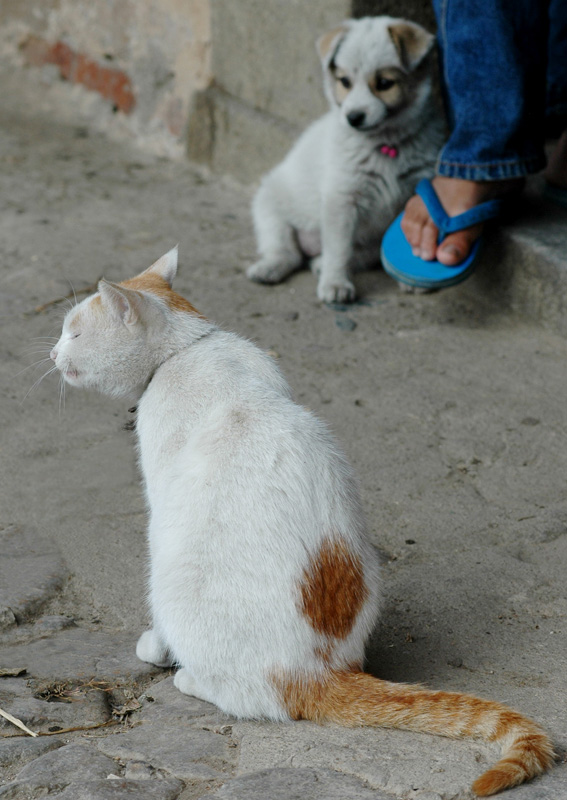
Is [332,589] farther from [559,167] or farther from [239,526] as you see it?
[559,167]

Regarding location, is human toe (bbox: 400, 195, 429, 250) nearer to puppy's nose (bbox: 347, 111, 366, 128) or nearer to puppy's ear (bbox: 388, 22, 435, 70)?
puppy's nose (bbox: 347, 111, 366, 128)

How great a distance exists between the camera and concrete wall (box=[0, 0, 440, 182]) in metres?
4.26

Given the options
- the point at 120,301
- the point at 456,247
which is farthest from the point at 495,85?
the point at 120,301

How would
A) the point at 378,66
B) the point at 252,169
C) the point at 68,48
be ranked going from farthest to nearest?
the point at 68,48 → the point at 252,169 → the point at 378,66

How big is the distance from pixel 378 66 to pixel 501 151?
2.07 ft

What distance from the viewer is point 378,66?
11.5 feet

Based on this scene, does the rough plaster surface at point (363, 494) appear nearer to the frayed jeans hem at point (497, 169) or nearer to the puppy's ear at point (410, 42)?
the frayed jeans hem at point (497, 169)

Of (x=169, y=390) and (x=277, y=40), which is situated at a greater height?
(x=277, y=40)

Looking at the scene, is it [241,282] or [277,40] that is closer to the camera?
[241,282]

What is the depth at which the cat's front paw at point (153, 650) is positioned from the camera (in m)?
1.81

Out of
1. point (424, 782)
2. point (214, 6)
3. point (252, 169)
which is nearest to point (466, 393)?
Result: point (424, 782)

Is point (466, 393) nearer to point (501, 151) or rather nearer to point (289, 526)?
point (501, 151)

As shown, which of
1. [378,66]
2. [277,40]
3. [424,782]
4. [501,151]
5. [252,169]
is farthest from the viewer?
[252,169]

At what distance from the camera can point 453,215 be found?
3.32 meters
